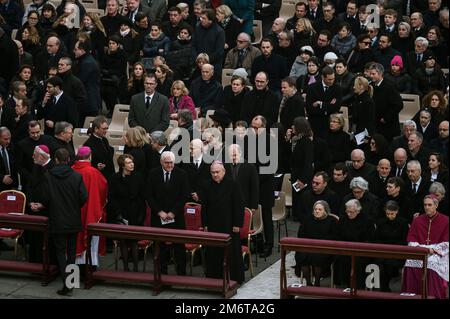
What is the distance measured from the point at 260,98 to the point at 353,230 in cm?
370

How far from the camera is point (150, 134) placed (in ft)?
56.8

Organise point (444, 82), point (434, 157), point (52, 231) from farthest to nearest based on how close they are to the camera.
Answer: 1. point (444, 82)
2. point (434, 157)
3. point (52, 231)

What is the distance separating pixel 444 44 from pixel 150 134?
5.48 m

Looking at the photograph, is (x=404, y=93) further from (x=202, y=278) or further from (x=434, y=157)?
(x=202, y=278)

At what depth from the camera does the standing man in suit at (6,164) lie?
Result: 1702cm

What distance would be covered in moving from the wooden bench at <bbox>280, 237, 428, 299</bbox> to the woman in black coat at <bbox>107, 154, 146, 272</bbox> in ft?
7.57

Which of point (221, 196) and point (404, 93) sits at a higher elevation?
point (404, 93)

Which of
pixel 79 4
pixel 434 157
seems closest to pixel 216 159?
pixel 434 157

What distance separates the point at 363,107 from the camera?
18.0m

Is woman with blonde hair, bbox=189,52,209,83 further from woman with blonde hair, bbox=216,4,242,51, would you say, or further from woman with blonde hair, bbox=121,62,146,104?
woman with blonde hair, bbox=216,4,242,51

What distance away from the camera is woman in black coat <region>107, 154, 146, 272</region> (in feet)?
52.5

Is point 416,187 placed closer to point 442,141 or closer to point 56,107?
point 442,141

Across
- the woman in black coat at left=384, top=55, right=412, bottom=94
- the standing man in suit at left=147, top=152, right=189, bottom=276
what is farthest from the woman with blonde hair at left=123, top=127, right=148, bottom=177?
the woman in black coat at left=384, top=55, right=412, bottom=94

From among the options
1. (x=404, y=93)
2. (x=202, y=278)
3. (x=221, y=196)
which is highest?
(x=404, y=93)
